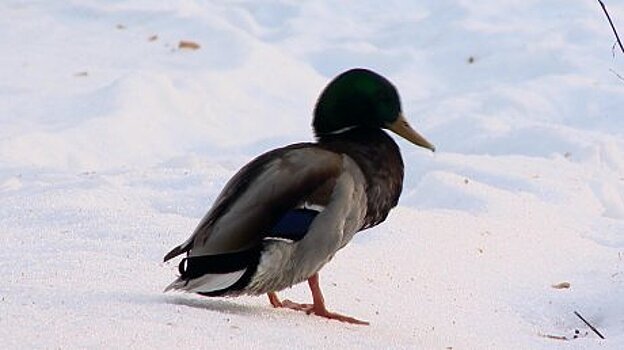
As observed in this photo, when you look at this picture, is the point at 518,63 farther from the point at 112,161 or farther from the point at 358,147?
the point at 358,147

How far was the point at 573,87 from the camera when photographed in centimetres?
915

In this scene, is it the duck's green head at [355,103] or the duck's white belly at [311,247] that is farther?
the duck's green head at [355,103]

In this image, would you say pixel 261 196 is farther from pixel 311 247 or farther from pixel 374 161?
pixel 374 161

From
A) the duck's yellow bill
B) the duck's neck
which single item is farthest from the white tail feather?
the duck's yellow bill

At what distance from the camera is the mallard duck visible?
3.84 m

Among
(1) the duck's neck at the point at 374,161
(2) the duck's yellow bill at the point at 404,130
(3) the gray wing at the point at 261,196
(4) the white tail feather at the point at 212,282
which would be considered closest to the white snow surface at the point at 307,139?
(4) the white tail feather at the point at 212,282

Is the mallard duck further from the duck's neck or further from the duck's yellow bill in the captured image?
the duck's yellow bill

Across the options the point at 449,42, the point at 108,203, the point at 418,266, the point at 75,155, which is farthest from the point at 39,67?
the point at 418,266

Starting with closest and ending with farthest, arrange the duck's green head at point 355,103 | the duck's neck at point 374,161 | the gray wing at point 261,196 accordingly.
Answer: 1. the gray wing at point 261,196
2. the duck's neck at point 374,161
3. the duck's green head at point 355,103

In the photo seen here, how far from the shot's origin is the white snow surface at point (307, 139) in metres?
4.11

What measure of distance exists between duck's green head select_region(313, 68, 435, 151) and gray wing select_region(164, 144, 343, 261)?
0.23 meters

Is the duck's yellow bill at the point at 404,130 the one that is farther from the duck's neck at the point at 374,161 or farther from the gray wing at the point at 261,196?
the gray wing at the point at 261,196

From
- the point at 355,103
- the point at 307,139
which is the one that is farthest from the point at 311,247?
the point at 307,139

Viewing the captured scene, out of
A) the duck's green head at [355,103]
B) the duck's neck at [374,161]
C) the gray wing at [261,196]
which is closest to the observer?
the gray wing at [261,196]
